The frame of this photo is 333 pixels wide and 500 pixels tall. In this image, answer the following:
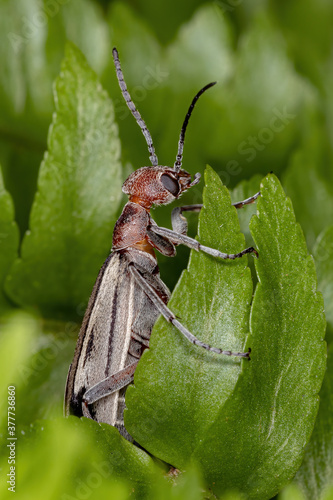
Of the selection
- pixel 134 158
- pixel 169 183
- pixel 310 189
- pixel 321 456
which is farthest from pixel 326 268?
pixel 134 158

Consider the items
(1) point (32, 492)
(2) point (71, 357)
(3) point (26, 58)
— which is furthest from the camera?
(3) point (26, 58)

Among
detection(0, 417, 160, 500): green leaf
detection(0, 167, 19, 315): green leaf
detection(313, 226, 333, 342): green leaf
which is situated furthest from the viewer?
detection(0, 167, 19, 315): green leaf

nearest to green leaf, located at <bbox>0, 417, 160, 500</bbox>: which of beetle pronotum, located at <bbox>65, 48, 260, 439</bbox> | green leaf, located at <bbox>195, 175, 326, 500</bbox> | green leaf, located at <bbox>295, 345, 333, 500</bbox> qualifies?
green leaf, located at <bbox>195, 175, 326, 500</bbox>

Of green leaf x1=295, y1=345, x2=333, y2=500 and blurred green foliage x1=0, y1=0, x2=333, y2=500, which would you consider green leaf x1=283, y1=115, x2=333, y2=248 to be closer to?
blurred green foliage x1=0, y1=0, x2=333, y2=500

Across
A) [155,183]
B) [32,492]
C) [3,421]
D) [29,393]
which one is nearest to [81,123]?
[155,183]

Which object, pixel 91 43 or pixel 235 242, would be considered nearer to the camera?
pixel 235 242

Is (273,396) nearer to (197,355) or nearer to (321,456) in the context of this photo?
(197,355)

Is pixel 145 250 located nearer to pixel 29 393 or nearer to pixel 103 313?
pixel 103 313
